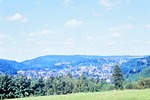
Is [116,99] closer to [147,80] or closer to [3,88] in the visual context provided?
[3,88]

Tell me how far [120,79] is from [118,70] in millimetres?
4616

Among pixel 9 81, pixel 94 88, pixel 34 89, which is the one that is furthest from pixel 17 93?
pixel 94 88

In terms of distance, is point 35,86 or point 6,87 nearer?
point 6,87

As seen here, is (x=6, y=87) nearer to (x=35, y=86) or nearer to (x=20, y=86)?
(x=20, y=86)

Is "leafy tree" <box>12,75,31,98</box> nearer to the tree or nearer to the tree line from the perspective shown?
the tree line

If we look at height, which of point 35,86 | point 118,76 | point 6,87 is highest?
point 118,76

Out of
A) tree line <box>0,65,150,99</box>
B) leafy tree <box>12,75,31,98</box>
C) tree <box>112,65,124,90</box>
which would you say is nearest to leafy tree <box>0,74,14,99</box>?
tree line <box>0,65,150,99</box>

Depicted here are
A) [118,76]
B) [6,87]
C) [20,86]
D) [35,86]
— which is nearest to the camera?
[6,87]

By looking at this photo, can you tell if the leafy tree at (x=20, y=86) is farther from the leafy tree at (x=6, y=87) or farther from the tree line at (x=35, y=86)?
the leafy tree at (x=6, y=87)

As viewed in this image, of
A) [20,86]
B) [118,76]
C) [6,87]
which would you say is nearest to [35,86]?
[20,86]

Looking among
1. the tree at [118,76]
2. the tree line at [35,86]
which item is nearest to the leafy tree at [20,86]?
the tree line at [35,86]

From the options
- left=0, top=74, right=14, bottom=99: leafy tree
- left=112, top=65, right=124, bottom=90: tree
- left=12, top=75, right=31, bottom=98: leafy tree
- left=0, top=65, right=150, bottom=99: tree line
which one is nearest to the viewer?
left=0, top=74, right=14, bottom=99: leafy tree

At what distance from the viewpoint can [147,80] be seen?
17500 cm

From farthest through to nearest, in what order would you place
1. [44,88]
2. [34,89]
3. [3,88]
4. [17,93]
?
[44,88]
[34,89]
[17,93]
[3,88]
